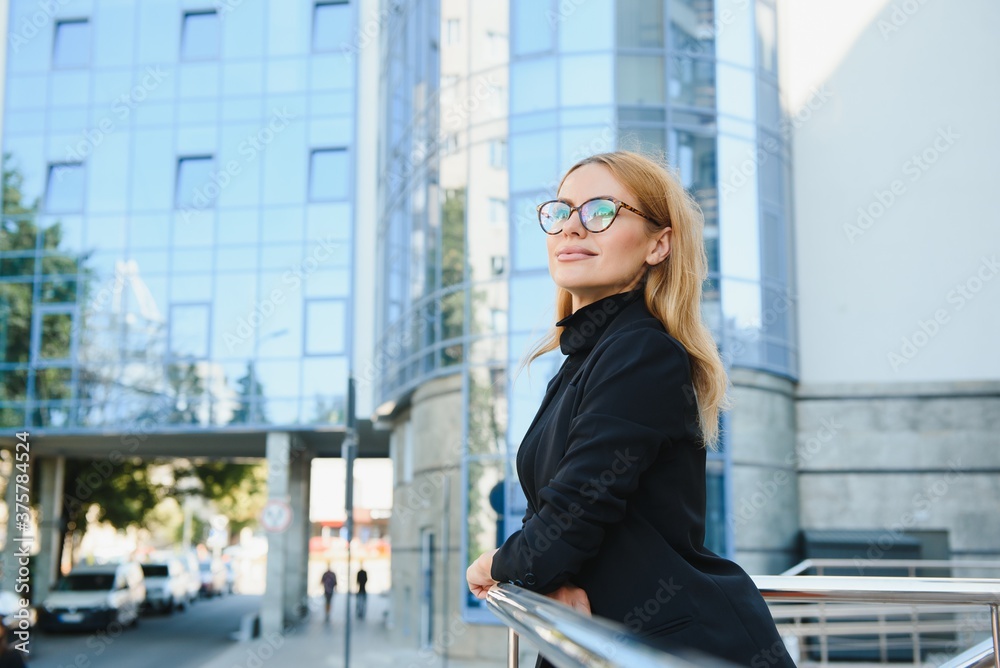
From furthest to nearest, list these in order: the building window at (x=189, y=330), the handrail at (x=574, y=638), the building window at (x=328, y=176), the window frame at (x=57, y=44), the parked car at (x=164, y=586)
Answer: the parked car at (x=164, y=586)
the window frame at (x=57, y=44)
the building window at (x=328, y=176)
the building window at (x=189, y=330)
the handrail at (x=574, y=638)

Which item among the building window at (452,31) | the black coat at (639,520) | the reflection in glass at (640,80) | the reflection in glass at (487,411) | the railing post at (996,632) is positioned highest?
the building window at (452,31)

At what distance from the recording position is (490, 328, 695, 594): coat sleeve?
182 centimetres

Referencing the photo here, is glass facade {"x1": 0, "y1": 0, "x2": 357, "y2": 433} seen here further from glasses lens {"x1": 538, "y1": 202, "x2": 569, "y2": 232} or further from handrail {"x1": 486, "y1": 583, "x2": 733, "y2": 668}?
handrail {"x1": 486, "y1": 583, "x2": 733, "y2": 668}

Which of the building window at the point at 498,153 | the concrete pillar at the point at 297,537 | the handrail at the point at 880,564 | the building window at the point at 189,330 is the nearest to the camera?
the handrail at the point at 880,564

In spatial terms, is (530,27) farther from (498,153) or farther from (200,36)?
(200,36)

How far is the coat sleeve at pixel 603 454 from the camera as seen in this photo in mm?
1822

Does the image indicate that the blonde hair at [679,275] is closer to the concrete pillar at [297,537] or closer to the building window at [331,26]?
the building window at [331,26]

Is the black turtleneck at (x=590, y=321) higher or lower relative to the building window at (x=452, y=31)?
lower

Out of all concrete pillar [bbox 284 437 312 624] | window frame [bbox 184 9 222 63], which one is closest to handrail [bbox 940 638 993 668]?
window frame [bbox 184 9 222 63]

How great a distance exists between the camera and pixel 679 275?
216cm

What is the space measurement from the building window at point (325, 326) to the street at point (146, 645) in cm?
796

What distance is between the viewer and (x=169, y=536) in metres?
73.6

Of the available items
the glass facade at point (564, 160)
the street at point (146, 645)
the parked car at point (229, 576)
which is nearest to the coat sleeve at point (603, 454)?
the glass facade at point (564, 160)

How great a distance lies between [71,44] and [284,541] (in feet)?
51.3
